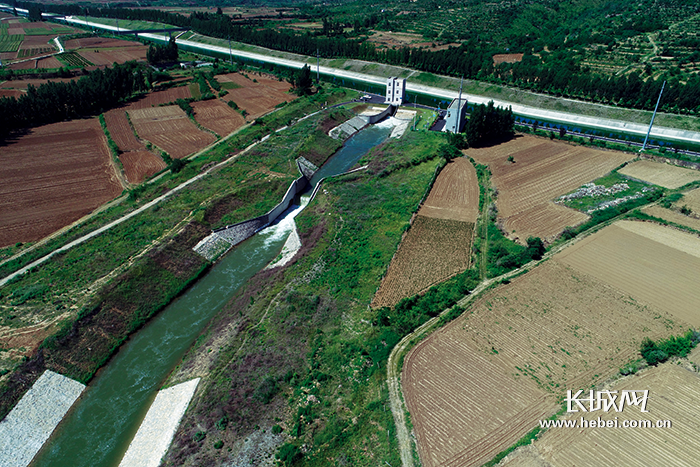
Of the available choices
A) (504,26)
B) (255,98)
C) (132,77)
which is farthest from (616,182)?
(504,26)

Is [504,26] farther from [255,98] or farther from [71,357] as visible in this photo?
[71,357]

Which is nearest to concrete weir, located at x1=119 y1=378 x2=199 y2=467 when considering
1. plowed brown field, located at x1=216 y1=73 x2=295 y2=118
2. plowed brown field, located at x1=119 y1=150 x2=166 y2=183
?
plowed brown field, located at x1=119 y1=150 x2=166 y2=183

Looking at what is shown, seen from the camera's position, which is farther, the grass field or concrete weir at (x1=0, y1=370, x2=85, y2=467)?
concrete weir at (x1=0, y1=370, x2=85, y2=467)

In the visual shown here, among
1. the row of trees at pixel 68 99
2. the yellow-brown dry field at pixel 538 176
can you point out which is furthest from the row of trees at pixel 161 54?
the yellow-brown dry field at pixel 538 176

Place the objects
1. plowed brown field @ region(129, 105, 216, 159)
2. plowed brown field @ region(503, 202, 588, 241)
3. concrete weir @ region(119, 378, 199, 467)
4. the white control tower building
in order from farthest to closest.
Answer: the white control tower building
plowed brown field @ region(129, 105, 216, 159)
plowed brown field @ region(503, 202, 588, 241)
concrete weir @ region(119, 378, 199, 467)

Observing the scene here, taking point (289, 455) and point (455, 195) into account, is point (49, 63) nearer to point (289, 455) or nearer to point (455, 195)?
point (455, 195)

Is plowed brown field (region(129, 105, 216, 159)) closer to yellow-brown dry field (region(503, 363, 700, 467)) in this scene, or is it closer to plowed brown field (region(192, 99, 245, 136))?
plowed brown field (region(192, 99, 245, 136))
